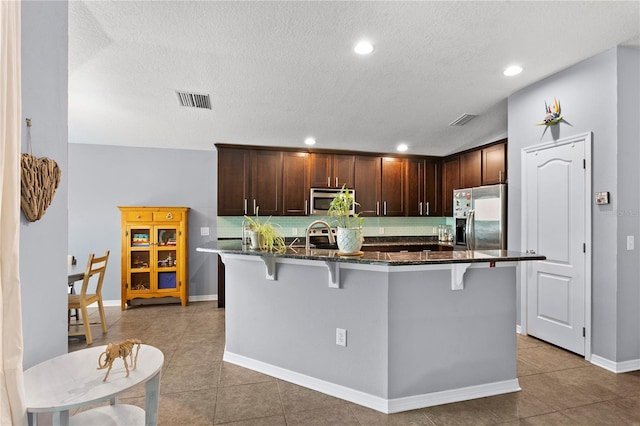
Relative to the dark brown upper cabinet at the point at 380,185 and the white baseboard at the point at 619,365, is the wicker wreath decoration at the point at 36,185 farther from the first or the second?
the dark brown upper cabinet at the point at 380,185

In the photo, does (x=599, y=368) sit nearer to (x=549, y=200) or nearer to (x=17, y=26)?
(x=549, y=200)

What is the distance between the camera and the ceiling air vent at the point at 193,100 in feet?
11.2

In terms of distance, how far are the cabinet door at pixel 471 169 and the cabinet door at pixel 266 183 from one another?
313 cm

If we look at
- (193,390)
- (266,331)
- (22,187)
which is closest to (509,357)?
(266,331)

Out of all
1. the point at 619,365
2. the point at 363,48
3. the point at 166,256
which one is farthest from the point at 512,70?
the point at 166,256

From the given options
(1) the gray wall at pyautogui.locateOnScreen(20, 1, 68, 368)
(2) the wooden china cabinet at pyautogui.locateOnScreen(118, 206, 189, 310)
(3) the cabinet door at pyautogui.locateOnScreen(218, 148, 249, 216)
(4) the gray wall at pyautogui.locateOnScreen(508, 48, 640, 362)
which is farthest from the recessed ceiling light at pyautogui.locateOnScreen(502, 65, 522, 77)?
(2) the wooden china cabinet at pyautogui.locateOnScreen(118, 206, 189, 310)

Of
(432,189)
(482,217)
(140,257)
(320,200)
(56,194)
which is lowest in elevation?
(140,257)

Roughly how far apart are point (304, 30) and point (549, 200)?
292 cm

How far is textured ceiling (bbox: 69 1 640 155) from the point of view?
2180 millimetres

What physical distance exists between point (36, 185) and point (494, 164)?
5.15 metres

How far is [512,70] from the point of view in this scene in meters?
A: 3.03

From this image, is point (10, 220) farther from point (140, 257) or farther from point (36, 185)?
point (140, 257)

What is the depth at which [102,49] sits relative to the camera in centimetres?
253

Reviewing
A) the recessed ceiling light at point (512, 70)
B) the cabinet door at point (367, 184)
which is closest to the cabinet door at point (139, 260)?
the cabinet door at point (367, 184)
